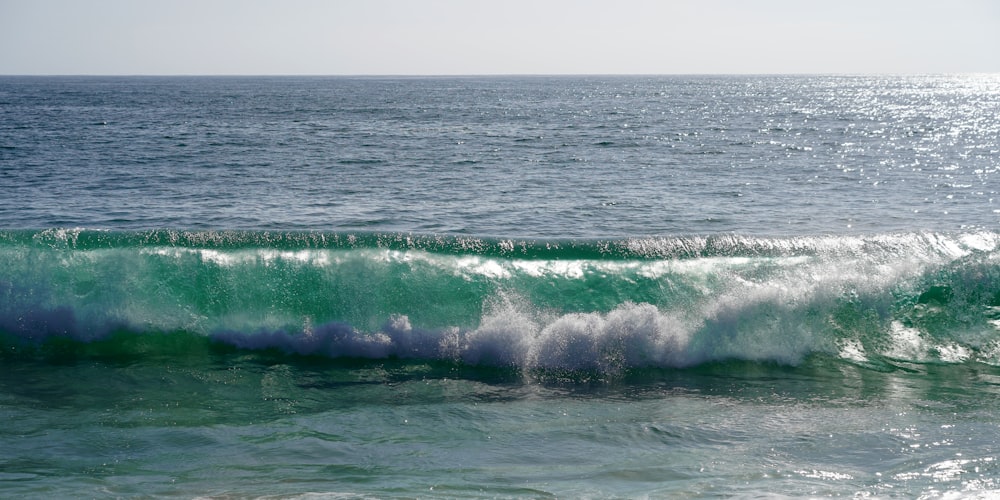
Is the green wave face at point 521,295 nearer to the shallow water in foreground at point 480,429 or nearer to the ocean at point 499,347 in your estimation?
the ocean at point 499,347

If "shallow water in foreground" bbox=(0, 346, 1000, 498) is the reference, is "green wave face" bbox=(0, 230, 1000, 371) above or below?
above

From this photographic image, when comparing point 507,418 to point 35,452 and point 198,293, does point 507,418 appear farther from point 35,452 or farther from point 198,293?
point 198,293

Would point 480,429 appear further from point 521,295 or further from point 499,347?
point 521,295

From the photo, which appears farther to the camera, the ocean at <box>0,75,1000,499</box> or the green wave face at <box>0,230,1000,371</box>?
the green wave face at <box>0,230,1000,371</box>

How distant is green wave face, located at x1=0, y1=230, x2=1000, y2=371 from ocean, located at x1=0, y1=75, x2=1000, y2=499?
38mm

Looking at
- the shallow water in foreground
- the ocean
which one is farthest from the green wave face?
the shallow water in foreground

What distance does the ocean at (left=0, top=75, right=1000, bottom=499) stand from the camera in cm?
701

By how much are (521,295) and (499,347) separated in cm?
124

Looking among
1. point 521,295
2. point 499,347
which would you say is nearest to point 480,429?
point 499,347

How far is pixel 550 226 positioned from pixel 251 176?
12.6 m

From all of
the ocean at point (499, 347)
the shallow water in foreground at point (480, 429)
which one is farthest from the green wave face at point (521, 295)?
the shallow water in foreground at point (480, 429)

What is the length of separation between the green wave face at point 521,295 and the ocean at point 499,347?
4 cm

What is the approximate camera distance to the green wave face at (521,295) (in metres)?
10.7

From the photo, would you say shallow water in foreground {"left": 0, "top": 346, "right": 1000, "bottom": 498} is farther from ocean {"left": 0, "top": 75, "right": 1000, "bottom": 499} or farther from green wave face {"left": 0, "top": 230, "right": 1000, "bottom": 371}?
green wave face {"left": 0, "top": 230, "right": 1000, "bottom": 371}
